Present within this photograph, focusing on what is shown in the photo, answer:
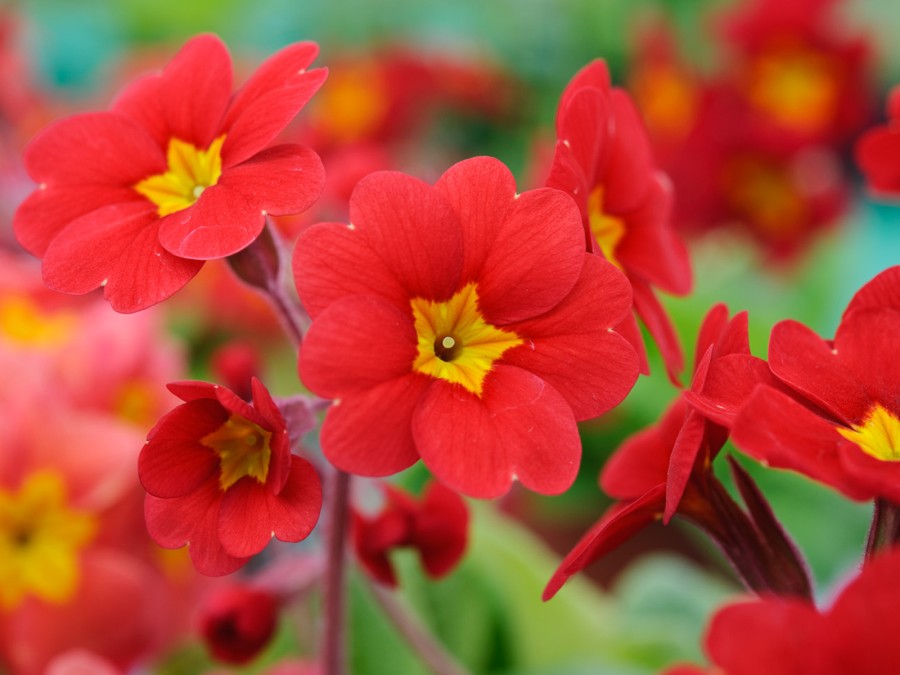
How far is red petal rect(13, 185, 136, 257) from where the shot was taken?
14.2 inches

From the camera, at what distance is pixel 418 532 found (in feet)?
1.38

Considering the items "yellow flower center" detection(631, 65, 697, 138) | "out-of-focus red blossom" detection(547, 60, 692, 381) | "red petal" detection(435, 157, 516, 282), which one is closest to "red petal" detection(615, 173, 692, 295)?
"out-of-focus red blossom" detection(547, 60, 692, 381)

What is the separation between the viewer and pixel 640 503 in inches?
12.0

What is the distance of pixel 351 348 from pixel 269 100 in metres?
0.11

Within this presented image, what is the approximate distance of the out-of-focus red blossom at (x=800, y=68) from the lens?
108 centimetres

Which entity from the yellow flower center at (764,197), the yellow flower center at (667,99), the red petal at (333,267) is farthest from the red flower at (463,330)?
the yellow flower center at (667,99)

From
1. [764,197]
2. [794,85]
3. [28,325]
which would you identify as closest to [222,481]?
[28,325]

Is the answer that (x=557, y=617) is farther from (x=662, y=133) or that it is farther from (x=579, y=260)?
(x=662, y=133)

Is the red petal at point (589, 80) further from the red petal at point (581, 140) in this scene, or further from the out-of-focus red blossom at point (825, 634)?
the out-of-focus red blossom at point (825, 634)

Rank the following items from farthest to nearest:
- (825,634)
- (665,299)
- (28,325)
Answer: (665,299) < (28,325) < (825,634)

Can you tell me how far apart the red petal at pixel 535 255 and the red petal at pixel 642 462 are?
0.27 feet

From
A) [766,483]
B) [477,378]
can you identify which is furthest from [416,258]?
[766,483]

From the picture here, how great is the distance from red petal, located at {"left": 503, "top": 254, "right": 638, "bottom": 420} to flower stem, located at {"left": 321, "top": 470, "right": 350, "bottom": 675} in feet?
0.29

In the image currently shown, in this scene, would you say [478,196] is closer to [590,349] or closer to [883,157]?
[590,349]
